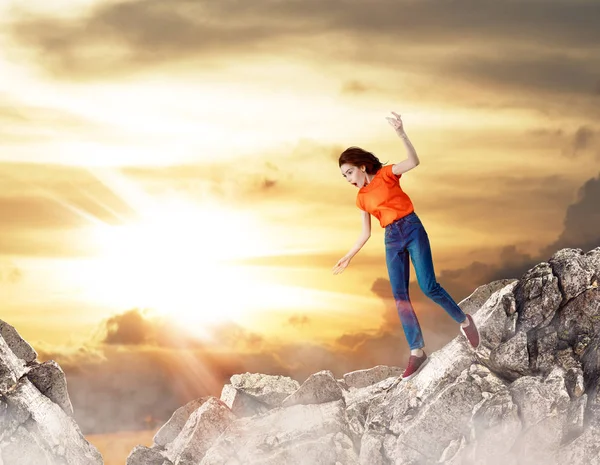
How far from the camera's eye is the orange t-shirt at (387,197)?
17.6m

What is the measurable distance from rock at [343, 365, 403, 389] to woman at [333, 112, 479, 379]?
5476 millimetres

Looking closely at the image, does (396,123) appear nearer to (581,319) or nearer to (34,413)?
(581,319)

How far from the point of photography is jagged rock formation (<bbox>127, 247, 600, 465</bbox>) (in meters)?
17.1

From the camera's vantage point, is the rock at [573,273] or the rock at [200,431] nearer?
the rock at [573,273]

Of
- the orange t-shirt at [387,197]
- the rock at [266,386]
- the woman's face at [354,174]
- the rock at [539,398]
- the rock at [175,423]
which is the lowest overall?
the rock at [175,423]

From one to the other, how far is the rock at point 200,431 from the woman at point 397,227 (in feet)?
19.1

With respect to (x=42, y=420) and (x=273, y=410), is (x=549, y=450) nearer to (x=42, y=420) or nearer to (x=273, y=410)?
(x=273, y=410)

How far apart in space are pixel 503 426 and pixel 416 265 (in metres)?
3.87

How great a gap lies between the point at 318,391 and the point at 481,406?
4.64 meters

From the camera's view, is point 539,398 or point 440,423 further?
point 440,423

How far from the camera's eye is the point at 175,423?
23031 mm

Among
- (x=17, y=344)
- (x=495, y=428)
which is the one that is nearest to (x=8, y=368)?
(x=17, y=344)

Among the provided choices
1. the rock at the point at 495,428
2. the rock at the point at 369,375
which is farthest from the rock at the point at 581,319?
the rock at the point at 369,375

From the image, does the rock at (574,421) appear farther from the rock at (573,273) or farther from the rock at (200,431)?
the rock at (200,431)
